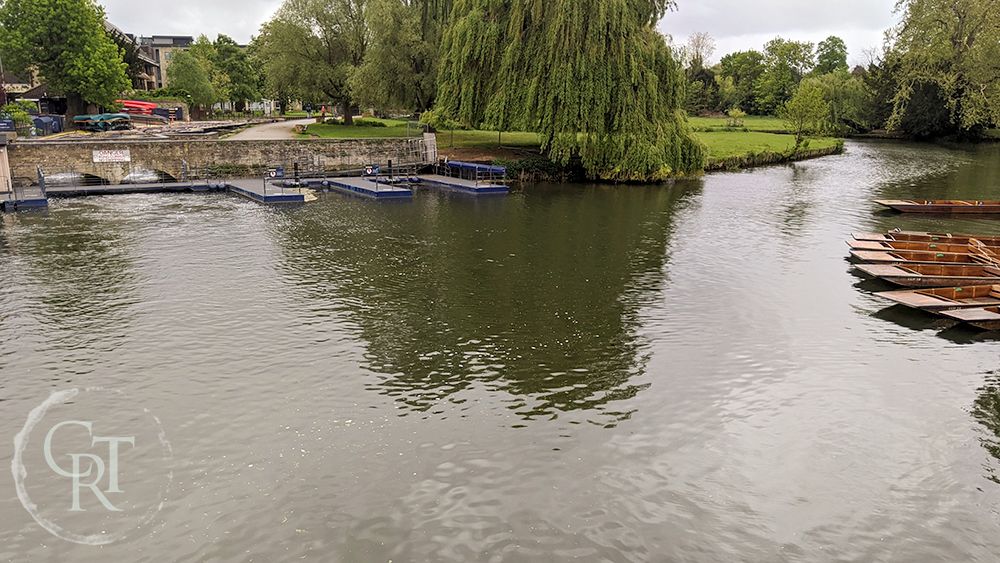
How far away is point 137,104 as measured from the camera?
79188 mm

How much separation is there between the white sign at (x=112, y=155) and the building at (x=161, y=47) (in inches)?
3850

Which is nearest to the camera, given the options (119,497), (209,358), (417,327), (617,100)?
(119,497)

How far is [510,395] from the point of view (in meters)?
16.6

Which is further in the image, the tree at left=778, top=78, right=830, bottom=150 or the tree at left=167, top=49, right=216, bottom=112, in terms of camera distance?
the tree at left=167, top=49, right=216, bottom=112

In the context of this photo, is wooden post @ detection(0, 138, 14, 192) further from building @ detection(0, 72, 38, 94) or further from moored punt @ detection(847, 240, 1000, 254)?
moored punt @ detection(847, 240, 1000, 254)

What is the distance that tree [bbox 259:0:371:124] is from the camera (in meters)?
64.0

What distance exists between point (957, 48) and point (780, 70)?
44.3m

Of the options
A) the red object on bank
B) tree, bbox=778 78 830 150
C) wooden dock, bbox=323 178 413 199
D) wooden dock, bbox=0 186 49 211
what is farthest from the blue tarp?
the red object on bank

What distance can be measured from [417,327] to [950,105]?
3353 inches

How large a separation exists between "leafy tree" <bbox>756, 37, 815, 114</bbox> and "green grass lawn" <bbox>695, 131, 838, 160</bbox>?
92.4ft

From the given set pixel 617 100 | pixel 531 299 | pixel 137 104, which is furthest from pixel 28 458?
pixel 137 104

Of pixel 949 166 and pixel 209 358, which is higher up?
pixel 949 166

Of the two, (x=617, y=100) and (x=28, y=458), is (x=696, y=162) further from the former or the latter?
(x=28, y=458)

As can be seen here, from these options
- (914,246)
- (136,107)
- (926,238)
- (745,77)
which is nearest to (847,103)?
(745,77)
